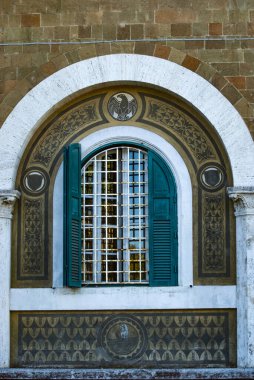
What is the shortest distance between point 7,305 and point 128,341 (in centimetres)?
200

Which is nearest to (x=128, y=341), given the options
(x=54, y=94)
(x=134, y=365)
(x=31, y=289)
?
(x=134, y=365)

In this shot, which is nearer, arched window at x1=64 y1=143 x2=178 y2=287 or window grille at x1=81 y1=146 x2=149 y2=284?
arched window at x1=64 y1=143 x2=178 y2=287

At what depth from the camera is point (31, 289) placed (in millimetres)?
17906

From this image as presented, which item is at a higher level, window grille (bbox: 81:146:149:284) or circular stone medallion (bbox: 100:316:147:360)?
window grille (bbox: 81:146:149:284)

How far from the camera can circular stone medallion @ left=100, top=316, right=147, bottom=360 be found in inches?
697

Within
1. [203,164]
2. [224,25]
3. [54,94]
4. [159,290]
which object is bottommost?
[159,290]

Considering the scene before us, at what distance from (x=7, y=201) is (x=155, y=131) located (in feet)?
8.66

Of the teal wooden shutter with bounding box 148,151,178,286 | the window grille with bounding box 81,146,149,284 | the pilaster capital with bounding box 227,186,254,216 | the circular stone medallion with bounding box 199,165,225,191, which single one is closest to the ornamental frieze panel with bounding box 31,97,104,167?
the window grille with bounding box 81,146,149,284

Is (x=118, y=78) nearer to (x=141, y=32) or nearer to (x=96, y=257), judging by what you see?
(x=141, y=32)

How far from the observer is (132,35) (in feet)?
59.4

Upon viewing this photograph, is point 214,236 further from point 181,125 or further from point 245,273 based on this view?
point 181,125

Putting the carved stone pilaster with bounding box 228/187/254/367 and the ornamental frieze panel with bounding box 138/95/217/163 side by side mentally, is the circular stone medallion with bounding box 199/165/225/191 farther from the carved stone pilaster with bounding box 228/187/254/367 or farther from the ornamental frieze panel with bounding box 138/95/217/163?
the carved stone pilaster with bounding box 228/187/254/367

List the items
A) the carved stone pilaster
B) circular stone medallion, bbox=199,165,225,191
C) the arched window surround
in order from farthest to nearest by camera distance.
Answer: circular stone medallion, bbox=199,165,225,191 → the arched window surround → the carved stone pilaster

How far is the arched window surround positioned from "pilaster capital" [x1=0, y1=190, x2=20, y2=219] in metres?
0.69
